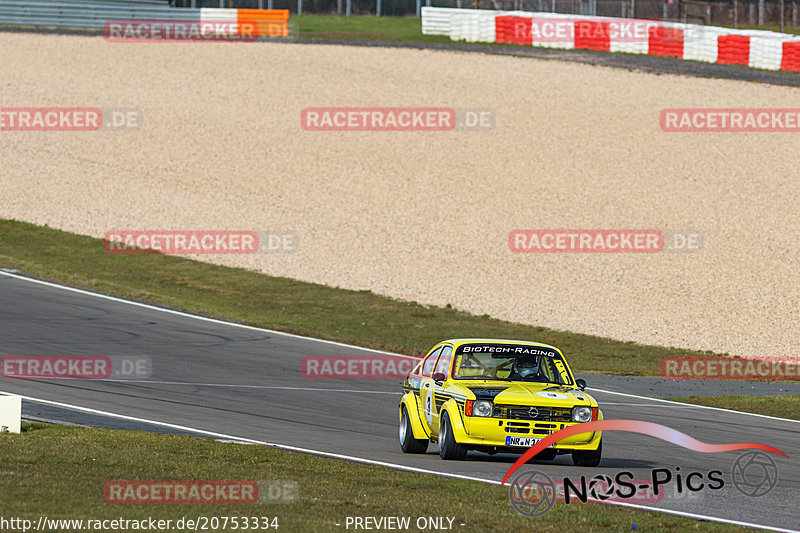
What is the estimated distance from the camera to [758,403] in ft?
63.5

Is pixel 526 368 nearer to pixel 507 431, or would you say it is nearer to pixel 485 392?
pixel 485 392

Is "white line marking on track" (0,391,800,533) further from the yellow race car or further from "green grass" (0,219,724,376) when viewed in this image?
"green grass" (0,219,724,376)

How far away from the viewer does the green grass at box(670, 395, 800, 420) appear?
18516 mm

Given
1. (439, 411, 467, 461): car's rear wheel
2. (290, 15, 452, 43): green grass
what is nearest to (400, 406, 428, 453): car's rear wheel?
(439, 411, 467, 461): car's rear wheel

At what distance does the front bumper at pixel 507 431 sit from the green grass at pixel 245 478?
3.21 feet

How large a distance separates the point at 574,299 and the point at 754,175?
1287 cm

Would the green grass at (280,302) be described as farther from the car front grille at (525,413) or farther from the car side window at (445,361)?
the car front grille at (525,413)

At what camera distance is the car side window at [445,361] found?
1315cm

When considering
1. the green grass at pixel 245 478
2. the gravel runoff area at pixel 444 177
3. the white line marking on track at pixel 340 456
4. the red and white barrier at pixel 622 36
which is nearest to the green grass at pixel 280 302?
the gravel runoff area at pixel 444 177

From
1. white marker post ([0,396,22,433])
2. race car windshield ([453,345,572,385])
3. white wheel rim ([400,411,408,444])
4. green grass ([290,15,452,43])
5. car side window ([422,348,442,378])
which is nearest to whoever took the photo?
white marker post ([0,396,22,433])

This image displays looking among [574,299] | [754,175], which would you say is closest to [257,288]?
[574,299]

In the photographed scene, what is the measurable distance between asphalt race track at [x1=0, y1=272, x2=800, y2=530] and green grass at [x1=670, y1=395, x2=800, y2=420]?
2.28 feet

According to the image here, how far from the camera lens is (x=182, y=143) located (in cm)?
4209

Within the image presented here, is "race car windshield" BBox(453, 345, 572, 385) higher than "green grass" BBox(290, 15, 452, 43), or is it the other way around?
"green grass" BBox(290, 15, 452, 43)
